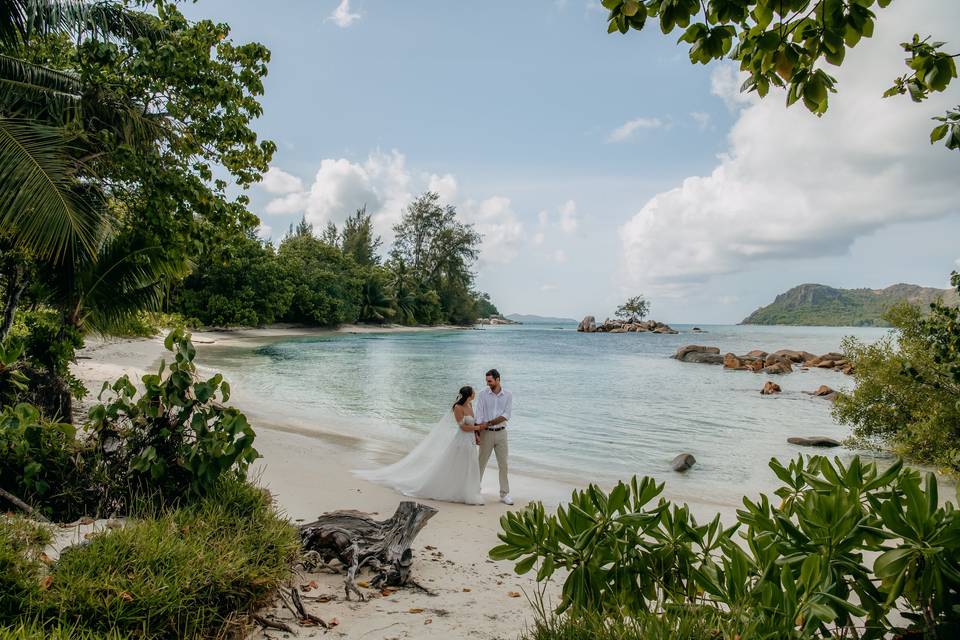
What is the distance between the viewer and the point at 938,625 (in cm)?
178

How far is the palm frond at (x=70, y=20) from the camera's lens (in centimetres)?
717

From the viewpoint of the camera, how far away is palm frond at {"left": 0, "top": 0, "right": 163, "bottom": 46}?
23.5ft

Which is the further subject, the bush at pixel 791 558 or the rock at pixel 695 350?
the rock at pixel 695 350

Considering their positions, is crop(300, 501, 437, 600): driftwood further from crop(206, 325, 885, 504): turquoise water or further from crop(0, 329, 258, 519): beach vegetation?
crop(206, 325, 885, 504): turquoise water

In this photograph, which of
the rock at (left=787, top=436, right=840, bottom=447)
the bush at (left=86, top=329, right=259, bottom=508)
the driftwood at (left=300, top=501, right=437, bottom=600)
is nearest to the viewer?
the bush at (left=86, top=329, right=259, bottom=508)

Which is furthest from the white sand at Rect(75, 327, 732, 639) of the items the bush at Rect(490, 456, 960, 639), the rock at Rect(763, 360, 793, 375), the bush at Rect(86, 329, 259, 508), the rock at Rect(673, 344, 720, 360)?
the rock at Rect(673, 344, 720, 360)

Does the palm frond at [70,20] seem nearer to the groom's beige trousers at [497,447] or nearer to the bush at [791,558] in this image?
the groom's beige trousers at [497,447]

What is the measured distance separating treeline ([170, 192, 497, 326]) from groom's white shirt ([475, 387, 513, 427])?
4085 millimetres

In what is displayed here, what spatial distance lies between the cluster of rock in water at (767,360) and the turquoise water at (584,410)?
175 cm

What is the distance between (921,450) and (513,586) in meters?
10.2

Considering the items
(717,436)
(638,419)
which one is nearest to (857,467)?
(717,436)

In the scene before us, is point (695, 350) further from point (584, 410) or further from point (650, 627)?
point (650, 627)

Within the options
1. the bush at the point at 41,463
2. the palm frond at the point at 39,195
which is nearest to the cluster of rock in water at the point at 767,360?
the palm frond at the point at 39,195

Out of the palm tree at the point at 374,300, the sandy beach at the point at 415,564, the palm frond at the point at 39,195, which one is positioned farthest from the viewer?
the palm tree at the point at 374,300
